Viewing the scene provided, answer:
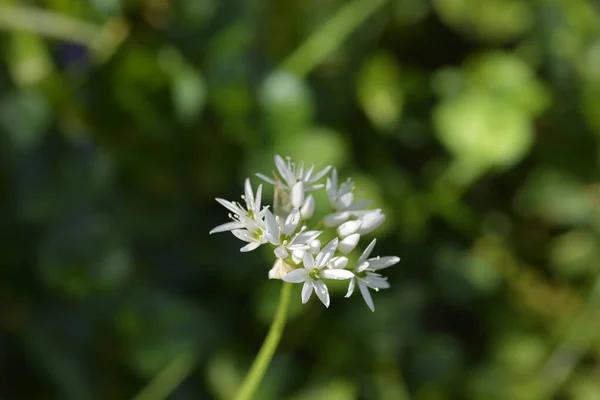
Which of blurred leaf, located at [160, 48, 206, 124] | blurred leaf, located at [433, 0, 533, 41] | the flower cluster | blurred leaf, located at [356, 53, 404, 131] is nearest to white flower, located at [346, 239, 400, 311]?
the flower cluster

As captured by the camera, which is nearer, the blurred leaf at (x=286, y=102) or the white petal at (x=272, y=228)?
the white petal at (x=272, y=228)

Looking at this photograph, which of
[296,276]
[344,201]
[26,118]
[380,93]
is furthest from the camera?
[380,93]

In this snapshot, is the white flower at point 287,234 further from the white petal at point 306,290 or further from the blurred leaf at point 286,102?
the blurred leaf at point 286,102

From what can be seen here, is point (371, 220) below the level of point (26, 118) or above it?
below

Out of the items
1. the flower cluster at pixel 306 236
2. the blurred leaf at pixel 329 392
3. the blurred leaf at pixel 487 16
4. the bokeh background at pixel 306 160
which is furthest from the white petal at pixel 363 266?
the blurred leaf at pixel 487 16

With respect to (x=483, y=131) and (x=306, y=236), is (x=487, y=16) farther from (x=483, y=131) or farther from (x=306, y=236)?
(x=306, y=236)

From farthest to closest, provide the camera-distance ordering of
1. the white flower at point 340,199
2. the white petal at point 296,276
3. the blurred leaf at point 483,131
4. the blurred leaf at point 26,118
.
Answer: the blurred leaf at point 483,131 < the blurred leaf at point 26,118 < the white flower at point 340,199 < the white petal at point 296,276

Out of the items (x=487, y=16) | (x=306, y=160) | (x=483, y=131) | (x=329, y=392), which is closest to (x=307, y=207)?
(x=306, y=160)

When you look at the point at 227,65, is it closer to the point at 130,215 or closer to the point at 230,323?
the point at 130,215
